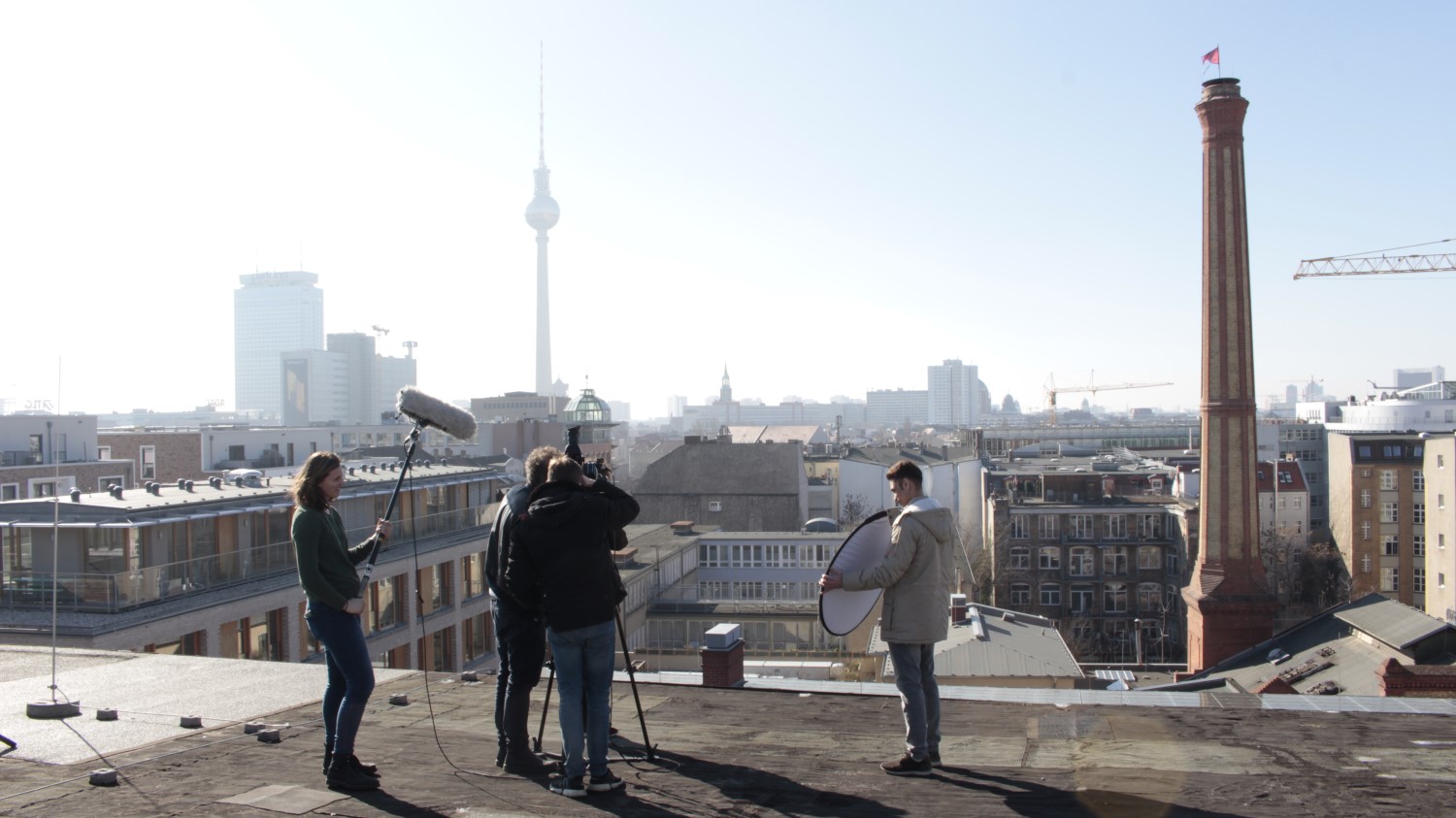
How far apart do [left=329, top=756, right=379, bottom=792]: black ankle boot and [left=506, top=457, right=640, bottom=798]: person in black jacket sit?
106 cm

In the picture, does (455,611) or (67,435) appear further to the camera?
(67,435)

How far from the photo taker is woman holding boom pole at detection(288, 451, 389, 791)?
5.93 m

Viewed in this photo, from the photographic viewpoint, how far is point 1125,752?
6.45m

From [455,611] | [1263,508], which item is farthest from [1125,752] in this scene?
[1263,508]

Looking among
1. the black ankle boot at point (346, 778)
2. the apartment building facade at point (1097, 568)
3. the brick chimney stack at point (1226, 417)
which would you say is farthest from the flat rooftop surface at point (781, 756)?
the apartment building facade at point (1097, 568)

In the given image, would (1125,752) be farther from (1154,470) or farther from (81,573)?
(1154,470)

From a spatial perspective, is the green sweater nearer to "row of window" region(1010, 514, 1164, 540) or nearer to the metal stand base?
the metal stand base

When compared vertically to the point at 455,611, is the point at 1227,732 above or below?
above

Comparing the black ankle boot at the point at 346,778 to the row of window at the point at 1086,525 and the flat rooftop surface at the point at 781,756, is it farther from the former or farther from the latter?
the row of window at the point at 1086,525

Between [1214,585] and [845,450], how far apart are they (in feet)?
170

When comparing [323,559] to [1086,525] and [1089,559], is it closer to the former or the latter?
[1089,559]

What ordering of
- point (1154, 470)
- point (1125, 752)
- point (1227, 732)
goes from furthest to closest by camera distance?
1. point (1154, 470)
2. point (1227, 732)
3. point (1125, 752)

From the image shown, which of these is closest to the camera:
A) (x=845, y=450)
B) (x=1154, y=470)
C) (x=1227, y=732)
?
(x=1227, y=732)

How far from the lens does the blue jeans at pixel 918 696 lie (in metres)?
6.10
